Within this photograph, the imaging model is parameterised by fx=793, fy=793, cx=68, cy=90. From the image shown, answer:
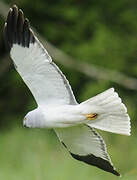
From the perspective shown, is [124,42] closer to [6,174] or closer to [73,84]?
[73,84]

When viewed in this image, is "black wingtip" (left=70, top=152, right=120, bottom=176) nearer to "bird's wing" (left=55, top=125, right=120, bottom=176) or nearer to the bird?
"bird's wing" (left=55, top=125, right=120, bottom=176)

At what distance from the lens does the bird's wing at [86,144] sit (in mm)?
6316

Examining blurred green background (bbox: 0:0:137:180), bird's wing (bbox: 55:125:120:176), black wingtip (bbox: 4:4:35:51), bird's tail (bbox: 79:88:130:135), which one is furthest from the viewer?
blurred green background (bbox: 0:0:137:180)

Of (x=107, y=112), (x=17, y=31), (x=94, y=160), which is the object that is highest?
(x=17, y=31)

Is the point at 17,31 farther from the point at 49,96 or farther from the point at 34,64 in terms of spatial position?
the point at 49,96

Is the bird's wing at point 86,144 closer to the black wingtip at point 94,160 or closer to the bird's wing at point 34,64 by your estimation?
the black wingtip at point 94,160

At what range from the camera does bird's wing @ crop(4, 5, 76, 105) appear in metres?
5.86

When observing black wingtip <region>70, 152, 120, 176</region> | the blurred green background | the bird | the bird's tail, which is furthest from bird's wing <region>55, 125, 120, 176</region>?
the blurred green background

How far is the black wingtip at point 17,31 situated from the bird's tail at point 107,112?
0.64m

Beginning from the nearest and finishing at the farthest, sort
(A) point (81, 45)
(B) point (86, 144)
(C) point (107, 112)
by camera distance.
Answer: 1. (C) point (107, 112)
2. (B) point (86, 144)
3. (A) point (81, 45)

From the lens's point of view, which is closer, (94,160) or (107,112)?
(107,112)

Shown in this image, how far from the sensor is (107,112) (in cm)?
576

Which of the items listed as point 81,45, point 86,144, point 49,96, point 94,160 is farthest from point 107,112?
point 81,45

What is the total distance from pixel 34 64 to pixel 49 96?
271mm
